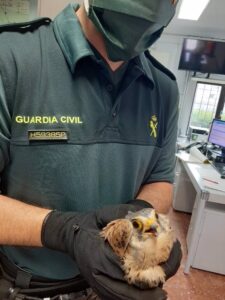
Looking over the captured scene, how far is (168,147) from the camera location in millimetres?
887

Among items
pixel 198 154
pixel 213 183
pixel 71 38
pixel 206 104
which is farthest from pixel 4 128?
pixel 206 104

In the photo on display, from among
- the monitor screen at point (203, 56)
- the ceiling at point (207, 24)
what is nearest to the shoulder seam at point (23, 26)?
the ceiling at point (207, 24)

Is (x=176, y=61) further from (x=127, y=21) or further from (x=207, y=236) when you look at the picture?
(x=127, y=21)

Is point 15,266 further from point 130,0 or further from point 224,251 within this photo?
point 224,251

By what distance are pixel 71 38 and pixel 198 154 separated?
2.90 m

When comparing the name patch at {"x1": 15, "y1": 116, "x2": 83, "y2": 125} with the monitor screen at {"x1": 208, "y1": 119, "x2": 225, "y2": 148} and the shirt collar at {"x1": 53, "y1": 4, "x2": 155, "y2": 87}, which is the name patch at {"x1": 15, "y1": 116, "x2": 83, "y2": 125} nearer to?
the shirt collar at {"x1": 53, "y1": 4, "x2": 155, "y2": 87}

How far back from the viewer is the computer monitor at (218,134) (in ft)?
10.7

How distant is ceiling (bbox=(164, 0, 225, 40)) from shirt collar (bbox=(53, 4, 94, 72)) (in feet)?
10.2

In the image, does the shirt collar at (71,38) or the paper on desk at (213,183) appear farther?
the paper on desk at (213,183)

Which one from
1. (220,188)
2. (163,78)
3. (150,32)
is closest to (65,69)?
(150,32)

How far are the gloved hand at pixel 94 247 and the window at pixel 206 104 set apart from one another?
4.76m

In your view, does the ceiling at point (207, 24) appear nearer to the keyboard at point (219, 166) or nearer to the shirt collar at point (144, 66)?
the keyboard at point (219, 166)

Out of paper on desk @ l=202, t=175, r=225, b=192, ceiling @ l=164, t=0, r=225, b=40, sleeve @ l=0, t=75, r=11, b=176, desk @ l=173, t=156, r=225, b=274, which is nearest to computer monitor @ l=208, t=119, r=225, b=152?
paper on desk @ l=202, t=175, r=225, b=192

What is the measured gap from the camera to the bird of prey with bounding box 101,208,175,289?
534 mm
